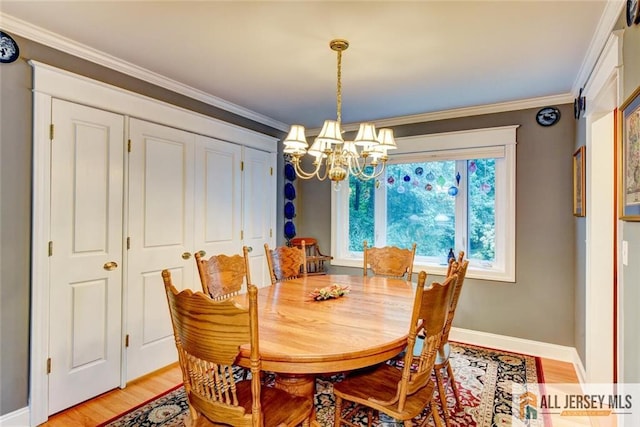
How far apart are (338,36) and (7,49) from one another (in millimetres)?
1941

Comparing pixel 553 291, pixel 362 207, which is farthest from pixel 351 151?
pixel 553 291

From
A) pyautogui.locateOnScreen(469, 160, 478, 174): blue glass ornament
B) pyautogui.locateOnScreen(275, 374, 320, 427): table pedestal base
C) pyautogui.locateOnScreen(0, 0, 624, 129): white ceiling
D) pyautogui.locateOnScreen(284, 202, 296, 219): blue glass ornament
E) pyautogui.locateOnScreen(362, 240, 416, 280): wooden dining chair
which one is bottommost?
pyautogui.locateOnScreen(275, 374, 320, 427): table pedestal base

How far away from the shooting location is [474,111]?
3.52m

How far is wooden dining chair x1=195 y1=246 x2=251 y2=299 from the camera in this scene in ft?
7.08

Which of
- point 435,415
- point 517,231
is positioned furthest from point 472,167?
point 435,415

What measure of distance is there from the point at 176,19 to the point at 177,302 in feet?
5.28

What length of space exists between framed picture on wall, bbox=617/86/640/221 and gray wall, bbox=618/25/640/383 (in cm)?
5

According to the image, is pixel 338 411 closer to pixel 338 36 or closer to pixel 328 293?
pixel 328 293

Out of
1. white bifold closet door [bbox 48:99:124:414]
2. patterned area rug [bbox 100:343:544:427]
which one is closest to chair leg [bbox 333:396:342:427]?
patterned area rug [bbox 100:343:544:427]

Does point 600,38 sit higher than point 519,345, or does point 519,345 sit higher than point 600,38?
point 600,38

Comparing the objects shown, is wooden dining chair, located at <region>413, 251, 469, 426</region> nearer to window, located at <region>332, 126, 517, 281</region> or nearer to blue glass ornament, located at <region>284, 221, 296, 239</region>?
window, located at <region>332, 126, 517, 281</region>

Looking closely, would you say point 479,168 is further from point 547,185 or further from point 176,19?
point 176,19

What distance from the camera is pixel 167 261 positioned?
115 inches

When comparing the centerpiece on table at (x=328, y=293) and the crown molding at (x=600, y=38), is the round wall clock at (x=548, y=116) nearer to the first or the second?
the crown molding at (x=600, y=38)
